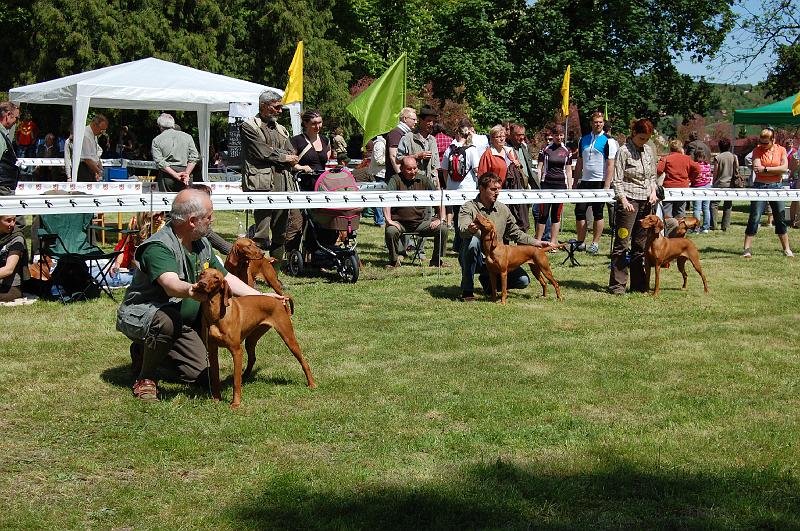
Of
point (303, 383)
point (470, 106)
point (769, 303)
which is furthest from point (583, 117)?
point (303, 383)

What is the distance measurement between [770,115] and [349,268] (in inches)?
572

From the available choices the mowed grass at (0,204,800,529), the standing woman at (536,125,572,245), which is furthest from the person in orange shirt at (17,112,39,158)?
the mowed grass at (0,204,800,529)

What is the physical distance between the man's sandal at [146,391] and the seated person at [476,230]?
384cm

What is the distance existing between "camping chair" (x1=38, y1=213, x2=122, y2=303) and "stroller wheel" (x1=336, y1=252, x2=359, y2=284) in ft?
7.82

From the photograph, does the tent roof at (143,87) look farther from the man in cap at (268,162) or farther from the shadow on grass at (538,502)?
the shadow on grass at (538,502)

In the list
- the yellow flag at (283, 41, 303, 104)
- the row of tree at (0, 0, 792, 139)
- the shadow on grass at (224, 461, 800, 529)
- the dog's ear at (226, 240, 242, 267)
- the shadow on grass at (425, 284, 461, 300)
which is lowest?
the shadow on grass at (224, 461, 800, 529)

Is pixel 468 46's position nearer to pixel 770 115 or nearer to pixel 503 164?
pixel 770 115

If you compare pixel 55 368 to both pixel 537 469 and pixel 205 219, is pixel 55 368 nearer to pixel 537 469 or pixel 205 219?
pixel 205 219

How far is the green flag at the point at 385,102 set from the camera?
10.9 m

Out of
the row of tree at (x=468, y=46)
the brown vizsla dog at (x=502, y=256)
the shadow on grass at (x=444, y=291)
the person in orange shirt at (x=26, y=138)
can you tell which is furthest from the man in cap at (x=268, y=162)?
the row of tree at (x=468, y=46)

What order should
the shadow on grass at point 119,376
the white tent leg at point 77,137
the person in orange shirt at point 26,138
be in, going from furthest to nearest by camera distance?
the person in orange shirt at point 26,138 < the white tent leg at point 77,137 < the shadow on grass at point 119,376

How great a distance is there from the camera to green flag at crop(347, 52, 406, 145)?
1094 centimetres

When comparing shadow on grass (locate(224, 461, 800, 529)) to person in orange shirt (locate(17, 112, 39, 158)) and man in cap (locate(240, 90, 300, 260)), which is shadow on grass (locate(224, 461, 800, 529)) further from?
person in orange shirt (locate(17, 112, 39, 158))

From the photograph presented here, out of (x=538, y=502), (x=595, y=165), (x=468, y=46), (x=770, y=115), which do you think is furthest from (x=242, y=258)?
(x=468, y=46)
